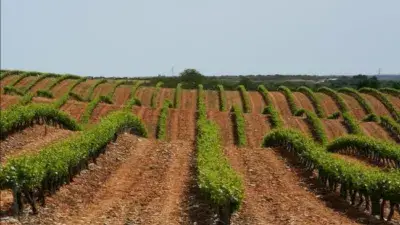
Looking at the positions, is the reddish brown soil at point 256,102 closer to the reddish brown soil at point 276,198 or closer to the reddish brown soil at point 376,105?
the reddish brown soil at point 376,105

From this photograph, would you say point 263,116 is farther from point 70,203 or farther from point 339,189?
point 70,203

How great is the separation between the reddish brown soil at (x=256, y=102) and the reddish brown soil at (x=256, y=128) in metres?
12.9

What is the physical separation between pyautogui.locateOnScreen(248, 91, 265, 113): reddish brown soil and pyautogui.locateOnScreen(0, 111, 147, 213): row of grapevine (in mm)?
40483

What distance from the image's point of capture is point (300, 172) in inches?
1084

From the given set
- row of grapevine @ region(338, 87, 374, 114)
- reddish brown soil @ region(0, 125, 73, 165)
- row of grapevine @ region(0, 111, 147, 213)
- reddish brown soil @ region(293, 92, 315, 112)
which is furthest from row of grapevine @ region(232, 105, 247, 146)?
row of grapevine @ region(338, 87, 374, 114)

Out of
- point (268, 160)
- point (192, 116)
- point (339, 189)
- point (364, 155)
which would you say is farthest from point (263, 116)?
point (339, 189)

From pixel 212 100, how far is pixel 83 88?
19876mm

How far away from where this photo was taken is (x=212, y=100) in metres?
75.0

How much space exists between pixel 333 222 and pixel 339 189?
20.5 ft

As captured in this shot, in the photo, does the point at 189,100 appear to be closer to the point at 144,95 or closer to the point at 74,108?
the point at 144,95

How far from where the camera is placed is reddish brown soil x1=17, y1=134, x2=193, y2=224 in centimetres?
1731

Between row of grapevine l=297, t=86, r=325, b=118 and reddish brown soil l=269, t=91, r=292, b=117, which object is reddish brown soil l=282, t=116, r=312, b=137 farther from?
row of grapevine l=297, t=86, r=325, b=118

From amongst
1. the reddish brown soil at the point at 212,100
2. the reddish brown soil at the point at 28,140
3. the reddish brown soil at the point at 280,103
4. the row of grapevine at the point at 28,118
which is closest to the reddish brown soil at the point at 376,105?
the reddish brown soil at the point at 280,103

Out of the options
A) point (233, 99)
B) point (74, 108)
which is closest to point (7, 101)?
point (74, 108)
